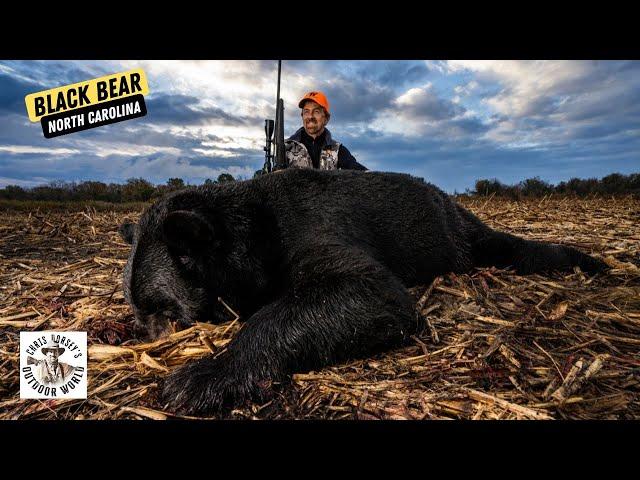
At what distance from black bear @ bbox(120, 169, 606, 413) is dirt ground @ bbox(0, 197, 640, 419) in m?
0.16

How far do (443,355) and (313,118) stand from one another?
627 cm

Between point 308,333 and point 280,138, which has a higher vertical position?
point 280,138

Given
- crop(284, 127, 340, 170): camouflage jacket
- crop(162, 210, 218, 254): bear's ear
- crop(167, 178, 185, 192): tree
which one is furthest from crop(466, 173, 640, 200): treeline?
crop(162, 210, 218, 254): bear's ear

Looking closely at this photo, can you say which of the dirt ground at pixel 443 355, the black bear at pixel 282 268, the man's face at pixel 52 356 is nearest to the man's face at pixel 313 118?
the black bear at pixel 282 268

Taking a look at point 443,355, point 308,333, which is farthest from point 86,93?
Answer: point 443,355

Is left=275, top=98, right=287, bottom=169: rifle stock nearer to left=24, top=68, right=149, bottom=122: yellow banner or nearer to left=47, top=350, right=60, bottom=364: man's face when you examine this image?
left=24, top=68, right=149, bottom=122: yellow banner

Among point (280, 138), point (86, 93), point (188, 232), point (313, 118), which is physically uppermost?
point (313, 118)

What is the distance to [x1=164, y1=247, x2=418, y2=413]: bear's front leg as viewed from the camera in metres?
2.42

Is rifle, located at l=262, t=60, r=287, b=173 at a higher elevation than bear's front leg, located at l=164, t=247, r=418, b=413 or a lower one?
higher

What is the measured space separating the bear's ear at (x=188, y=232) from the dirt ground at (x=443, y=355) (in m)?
0.64

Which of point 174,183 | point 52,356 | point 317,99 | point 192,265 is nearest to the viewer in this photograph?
point 52,356

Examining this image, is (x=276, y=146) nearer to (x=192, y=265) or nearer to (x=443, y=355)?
(x=192, y=265)

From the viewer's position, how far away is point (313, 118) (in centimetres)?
809

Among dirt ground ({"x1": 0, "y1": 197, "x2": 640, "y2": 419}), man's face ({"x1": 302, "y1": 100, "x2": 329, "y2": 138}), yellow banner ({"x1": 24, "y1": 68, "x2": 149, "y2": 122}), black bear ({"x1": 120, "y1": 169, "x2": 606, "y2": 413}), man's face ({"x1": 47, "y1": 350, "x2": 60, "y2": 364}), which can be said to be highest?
man's face ({"x1": 302, "y1": 100, "x2": 329, "y2": 138})
